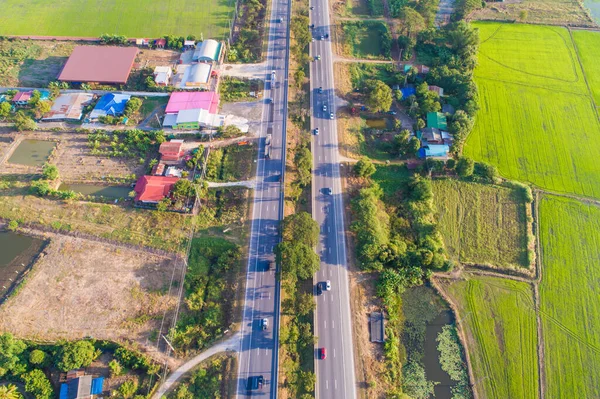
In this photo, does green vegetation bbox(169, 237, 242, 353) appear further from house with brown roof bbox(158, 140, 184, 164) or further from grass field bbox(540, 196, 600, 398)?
grass field bbox(540, 196, 600, 398)

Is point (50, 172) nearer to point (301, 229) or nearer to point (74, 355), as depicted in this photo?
point (74, 355)

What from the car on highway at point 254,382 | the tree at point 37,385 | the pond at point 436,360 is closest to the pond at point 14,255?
the tree at point 37,385

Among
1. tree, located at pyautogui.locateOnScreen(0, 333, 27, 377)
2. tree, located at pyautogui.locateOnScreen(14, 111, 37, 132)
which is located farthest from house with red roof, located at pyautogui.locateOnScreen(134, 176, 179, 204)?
tree, located at pyautogui.locateOnScreen(14, 111, 37, 132)

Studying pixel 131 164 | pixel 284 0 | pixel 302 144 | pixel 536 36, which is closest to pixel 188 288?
pixel 131 164

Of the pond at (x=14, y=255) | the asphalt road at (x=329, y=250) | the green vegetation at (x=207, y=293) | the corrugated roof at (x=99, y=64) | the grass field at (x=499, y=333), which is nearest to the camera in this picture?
the asphalt road at (x=329, y=250)

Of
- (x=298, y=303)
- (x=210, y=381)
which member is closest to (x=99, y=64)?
(x=298, y=303)

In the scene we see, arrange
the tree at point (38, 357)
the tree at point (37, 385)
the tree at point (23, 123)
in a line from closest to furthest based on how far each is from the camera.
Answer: the tree at point (37, 385)
the tree at point (38, 357)
the tree at point (23, 123)

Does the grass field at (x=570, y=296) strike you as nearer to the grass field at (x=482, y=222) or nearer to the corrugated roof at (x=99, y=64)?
the grass field at (x=482, y=222)
